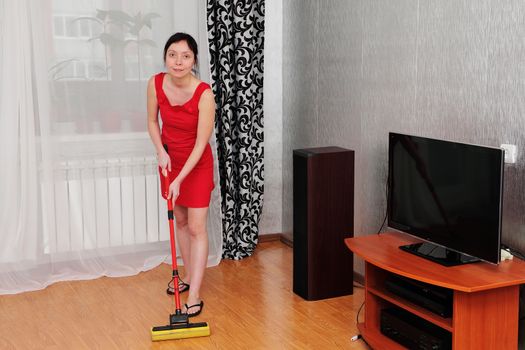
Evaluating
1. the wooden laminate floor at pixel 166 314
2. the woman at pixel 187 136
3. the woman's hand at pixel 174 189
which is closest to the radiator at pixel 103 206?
the wooden laminate floor at pixel 166 314

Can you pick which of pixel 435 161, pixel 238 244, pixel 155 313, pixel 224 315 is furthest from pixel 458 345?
pixel 238 244

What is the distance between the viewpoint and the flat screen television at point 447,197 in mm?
2850

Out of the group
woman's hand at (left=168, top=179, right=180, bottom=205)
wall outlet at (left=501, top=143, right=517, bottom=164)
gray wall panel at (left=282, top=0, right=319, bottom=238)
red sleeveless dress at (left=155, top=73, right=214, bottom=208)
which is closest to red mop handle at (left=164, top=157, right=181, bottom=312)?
woman's hand at (left=168, top=179, right=180, bottom=205)

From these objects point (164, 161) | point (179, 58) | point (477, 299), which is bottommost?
point (477, 299)

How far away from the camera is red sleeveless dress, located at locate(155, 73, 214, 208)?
3637 mm

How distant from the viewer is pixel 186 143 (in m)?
3.72

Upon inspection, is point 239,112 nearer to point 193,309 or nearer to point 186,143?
point 186,143

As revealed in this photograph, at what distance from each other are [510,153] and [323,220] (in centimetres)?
115

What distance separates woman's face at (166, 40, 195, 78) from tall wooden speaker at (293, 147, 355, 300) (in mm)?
771

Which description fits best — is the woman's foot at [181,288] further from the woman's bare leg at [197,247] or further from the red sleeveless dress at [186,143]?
the red sleeveless dress at [186,143]

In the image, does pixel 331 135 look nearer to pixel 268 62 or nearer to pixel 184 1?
pixel 268 62

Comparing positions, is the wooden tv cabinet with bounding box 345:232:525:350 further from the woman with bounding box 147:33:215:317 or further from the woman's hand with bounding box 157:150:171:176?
the woman's hand with bounding box 157:150:171:176

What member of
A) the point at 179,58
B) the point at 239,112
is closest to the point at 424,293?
the point at 179,58

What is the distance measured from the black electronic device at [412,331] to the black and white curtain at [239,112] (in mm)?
1629
